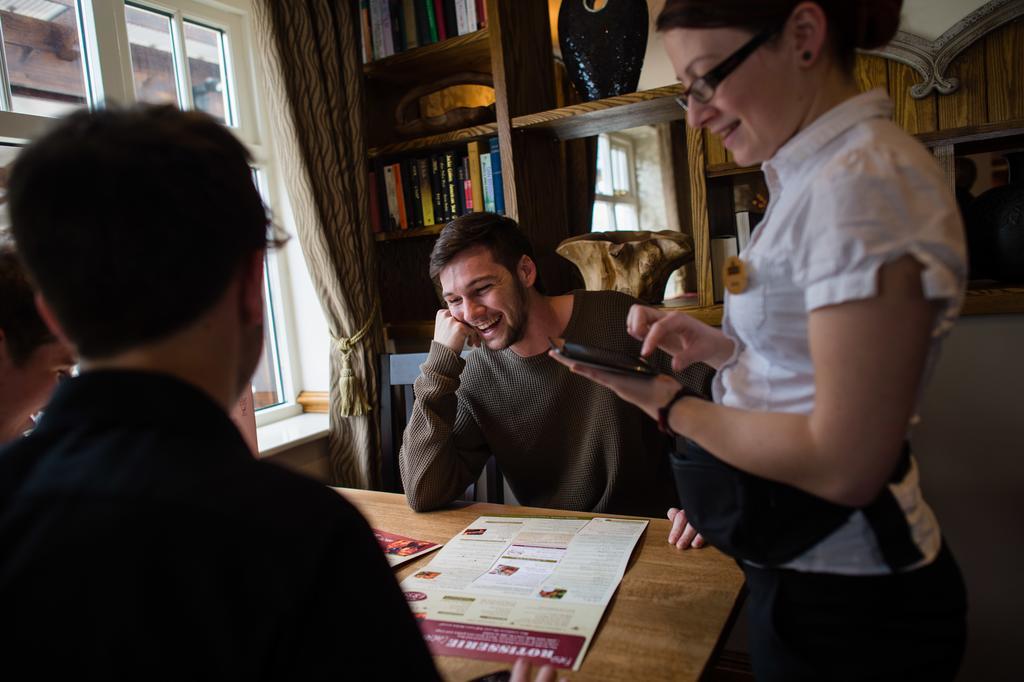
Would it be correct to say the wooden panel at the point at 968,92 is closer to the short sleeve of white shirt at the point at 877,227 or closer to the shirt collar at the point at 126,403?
the short sleeve of white shirt at the point at 877,227

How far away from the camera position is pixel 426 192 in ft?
8.49

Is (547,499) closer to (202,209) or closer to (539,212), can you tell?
(539,212)

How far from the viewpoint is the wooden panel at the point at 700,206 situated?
2.03 metres

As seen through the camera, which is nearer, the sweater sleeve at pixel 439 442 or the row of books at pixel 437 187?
the sweater sleeve at pixel 439 442

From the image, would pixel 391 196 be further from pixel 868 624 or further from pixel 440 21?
pixel 868 624

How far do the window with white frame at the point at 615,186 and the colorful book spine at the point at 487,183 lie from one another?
1.24 feet

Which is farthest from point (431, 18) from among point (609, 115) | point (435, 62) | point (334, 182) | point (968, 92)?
point (968, 92)

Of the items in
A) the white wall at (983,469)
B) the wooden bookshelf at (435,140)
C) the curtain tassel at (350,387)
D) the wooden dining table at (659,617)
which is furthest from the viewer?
the curtain tassel at (350,387)

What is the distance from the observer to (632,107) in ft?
6.86

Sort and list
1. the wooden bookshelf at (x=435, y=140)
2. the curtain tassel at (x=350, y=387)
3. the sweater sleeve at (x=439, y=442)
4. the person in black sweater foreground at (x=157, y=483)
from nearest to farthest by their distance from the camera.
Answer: the person in black sweater foreground at (x=157, y=483) → the sweater sleeve at (x=439, y=442) → the wooden bookshelf at (x=435, y=140) → the curtain tassel at (x=350, y=387)

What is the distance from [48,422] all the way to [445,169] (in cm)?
213

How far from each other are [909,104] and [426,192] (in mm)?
1526

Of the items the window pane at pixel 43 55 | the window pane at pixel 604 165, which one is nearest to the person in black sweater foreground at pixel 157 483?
the window pane at pixel 43 55

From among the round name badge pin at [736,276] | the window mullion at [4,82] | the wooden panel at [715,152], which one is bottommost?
the round name badge pin at [736,276]
